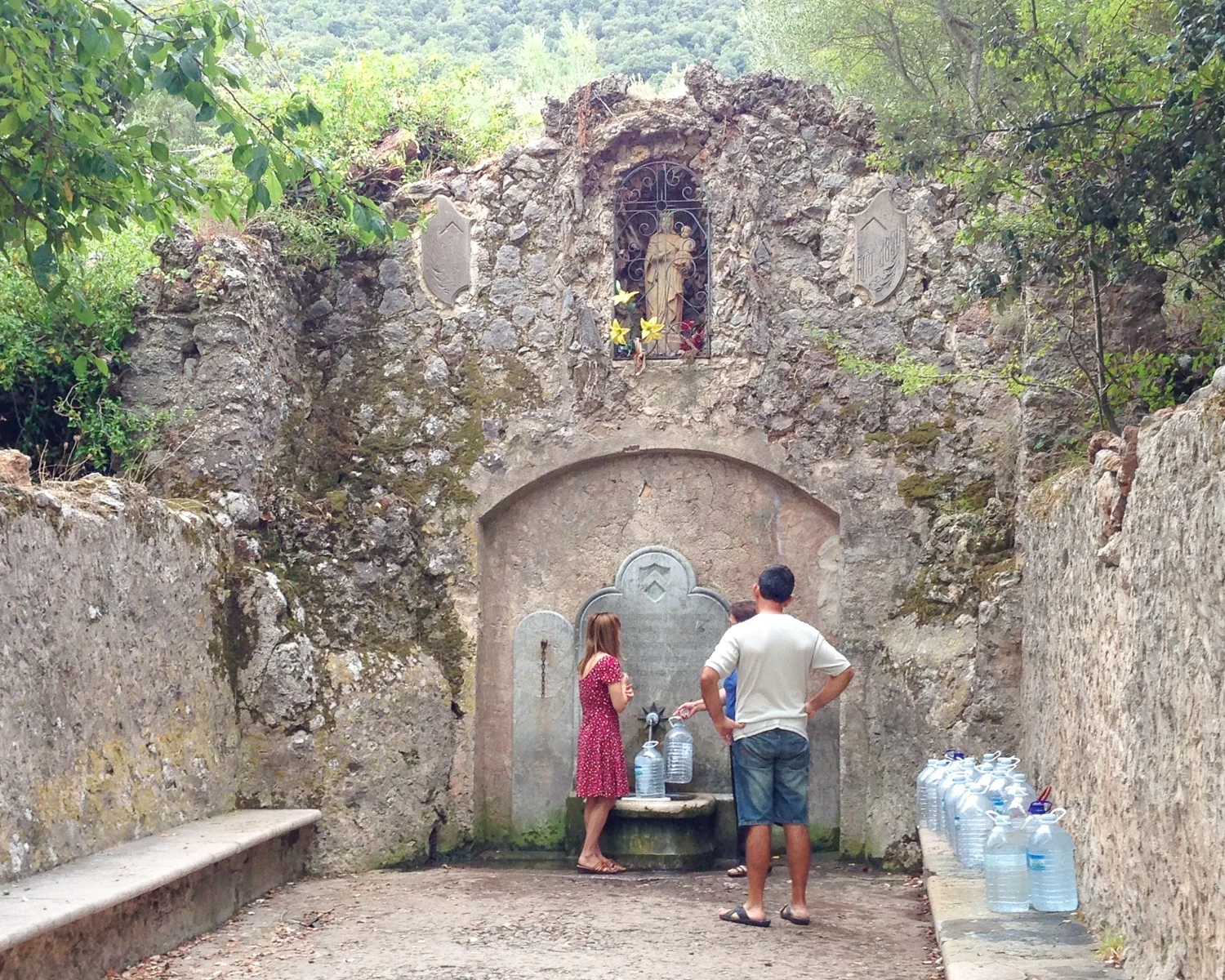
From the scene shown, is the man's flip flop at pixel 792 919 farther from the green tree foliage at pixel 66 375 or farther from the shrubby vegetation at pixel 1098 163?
the green tree foliage at pixel 66 375

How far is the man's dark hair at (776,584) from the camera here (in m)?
6.03

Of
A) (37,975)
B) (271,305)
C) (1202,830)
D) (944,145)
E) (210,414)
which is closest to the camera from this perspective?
(1202,830)

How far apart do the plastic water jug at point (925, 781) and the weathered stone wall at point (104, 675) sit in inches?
149

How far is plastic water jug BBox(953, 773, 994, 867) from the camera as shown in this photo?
5.71m

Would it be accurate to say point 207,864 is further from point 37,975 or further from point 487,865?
point 487,865

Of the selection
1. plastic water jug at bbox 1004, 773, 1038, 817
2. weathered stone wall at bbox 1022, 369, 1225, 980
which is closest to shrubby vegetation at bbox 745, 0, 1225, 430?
weathered stone wall at bbox 1022, 369, 1225, 980

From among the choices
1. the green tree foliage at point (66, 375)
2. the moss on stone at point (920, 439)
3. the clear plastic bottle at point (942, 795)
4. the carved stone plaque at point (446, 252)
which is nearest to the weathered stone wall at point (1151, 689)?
the clear plastic bottle at point (942, 795)

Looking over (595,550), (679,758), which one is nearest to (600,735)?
(679,758)

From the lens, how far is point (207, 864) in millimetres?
5941

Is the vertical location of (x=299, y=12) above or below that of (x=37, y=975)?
above

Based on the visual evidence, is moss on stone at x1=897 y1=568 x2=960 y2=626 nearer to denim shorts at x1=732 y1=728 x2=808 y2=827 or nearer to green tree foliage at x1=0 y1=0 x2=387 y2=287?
denim shorts at x1=732 y1=728 x2=808 y2=827

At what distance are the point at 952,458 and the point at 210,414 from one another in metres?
4.53

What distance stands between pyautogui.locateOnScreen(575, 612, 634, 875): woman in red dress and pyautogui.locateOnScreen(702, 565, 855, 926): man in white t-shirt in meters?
1.93

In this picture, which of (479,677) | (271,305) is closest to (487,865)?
(479,677)
